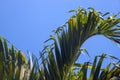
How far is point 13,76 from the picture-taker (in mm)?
3008

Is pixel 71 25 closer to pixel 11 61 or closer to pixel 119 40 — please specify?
pixel 119 40

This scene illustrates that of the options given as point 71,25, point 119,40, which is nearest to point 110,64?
point 119,40

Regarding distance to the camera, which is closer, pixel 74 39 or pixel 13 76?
pixel 13 76

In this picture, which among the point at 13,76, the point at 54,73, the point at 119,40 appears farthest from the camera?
the point at 119,40

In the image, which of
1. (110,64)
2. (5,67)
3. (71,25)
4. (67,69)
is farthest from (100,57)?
(5,67)

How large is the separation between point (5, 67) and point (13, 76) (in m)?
0.19

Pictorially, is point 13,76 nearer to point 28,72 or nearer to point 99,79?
point 28,72

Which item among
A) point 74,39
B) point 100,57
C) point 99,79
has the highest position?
point 74,39

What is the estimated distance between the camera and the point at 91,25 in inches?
144

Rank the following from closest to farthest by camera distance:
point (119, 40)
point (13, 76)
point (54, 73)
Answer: point (13, 76), point (54, 73), point (119, 40)

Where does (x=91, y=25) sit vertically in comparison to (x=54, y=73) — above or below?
above

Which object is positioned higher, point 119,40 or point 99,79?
point 119,40

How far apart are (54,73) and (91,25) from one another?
72 centimetres

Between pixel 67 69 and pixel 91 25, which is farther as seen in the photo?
pixel 91 25
